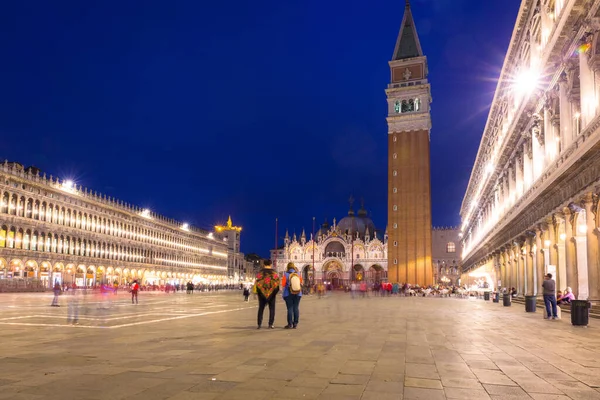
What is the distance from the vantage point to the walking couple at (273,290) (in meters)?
12.6

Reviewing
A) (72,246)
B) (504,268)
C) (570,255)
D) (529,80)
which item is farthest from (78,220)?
(570,255)

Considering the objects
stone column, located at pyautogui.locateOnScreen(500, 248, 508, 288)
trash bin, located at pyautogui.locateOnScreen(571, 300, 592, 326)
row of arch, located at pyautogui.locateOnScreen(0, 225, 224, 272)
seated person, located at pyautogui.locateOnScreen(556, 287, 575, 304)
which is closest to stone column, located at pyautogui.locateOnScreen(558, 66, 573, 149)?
seated person, located at pyautogui.locateOnScreen(556, 287, 575, 304)

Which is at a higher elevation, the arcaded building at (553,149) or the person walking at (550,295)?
the arcaded building at (553,149)

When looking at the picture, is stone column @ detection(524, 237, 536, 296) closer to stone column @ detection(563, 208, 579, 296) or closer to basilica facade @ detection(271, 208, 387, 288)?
stone column @ detection(563, 208, 579, 296)

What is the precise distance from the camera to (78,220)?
7369cm

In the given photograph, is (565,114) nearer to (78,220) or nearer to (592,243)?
(592,243)

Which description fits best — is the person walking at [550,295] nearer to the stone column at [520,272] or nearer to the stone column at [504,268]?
the stone column at [520,272]

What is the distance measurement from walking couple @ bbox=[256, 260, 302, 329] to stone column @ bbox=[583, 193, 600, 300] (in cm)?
1125

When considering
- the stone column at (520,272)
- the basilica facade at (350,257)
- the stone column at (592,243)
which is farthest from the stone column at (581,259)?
the basilica facade at (350,257)

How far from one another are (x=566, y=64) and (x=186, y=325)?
1837 centimetres

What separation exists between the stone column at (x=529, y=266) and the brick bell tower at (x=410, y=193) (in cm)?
4956

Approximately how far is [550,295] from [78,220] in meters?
70.3

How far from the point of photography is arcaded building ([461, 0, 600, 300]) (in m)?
18.0

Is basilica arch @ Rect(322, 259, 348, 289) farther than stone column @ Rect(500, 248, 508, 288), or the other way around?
basilica arch @ Rect(322, 259, 348, 289)
